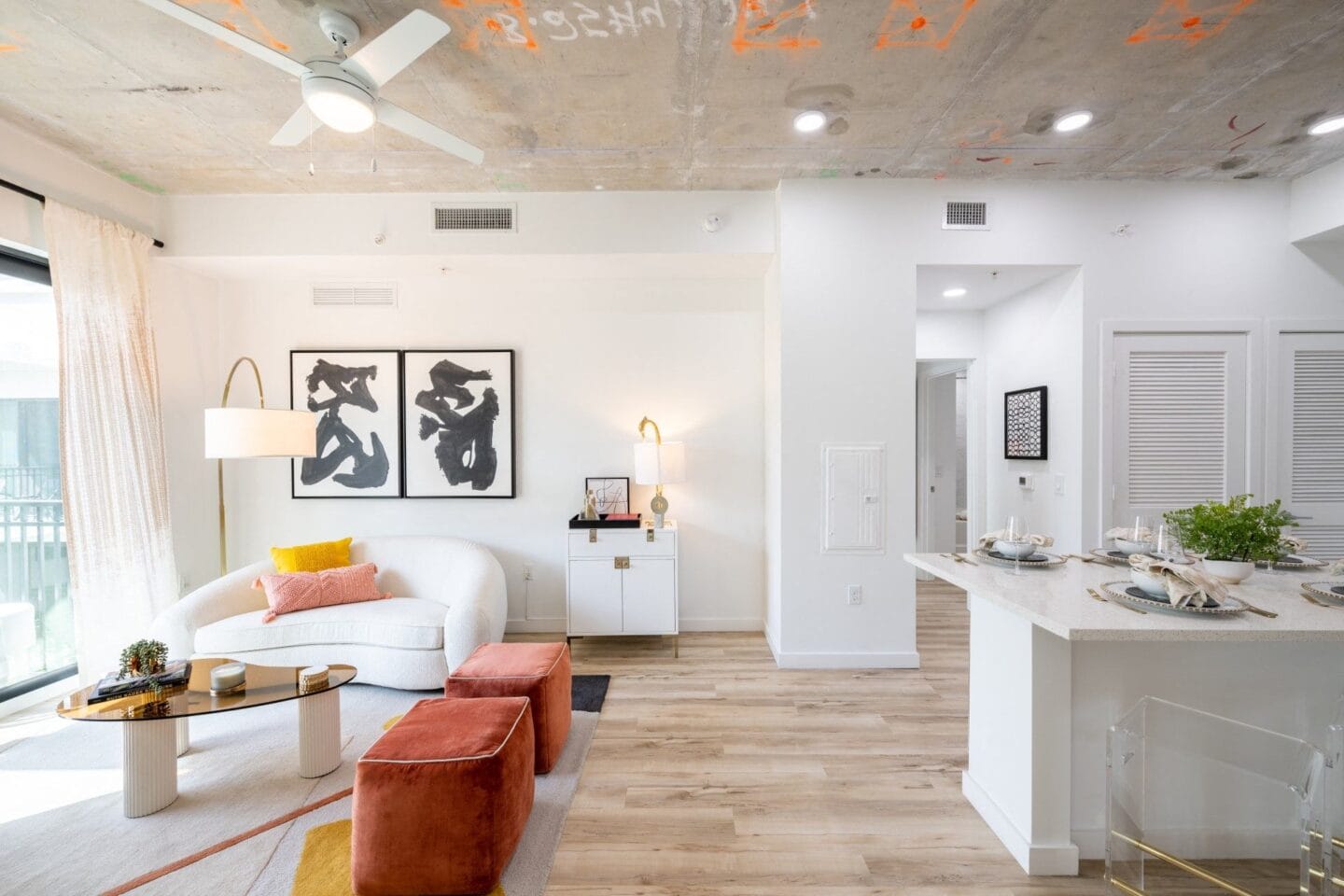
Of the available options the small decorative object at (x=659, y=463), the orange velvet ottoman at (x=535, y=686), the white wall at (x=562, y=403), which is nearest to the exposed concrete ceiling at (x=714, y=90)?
the white wall at (x=562, y=403)

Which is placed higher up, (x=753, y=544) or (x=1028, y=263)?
(x=1028, y=263)

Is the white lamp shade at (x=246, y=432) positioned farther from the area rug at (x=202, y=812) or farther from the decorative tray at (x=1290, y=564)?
the decorative tray at (x=1290, y=564)

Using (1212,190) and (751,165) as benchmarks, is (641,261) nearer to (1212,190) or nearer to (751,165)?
(751,165)

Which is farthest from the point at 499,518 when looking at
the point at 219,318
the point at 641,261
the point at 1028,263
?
the point at 1028,263

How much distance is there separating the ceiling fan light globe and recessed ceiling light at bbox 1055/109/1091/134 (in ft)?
10.1

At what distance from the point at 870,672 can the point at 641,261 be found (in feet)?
9.59

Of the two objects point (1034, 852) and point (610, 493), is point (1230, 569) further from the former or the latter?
point (610, 493)

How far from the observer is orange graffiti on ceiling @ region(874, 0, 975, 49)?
6.53 feet

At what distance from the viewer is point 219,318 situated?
3.98 meters

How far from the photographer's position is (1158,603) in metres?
1.54

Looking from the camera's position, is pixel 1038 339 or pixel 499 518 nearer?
pixel 1038 339

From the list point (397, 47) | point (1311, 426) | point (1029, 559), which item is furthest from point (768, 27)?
point (1311, 426)

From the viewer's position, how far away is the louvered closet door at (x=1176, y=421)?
3.27m

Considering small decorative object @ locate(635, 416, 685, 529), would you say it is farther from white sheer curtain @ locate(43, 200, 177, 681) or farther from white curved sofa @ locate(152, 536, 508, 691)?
white sheer curtain @ locate(43, 200, 177, 681)
